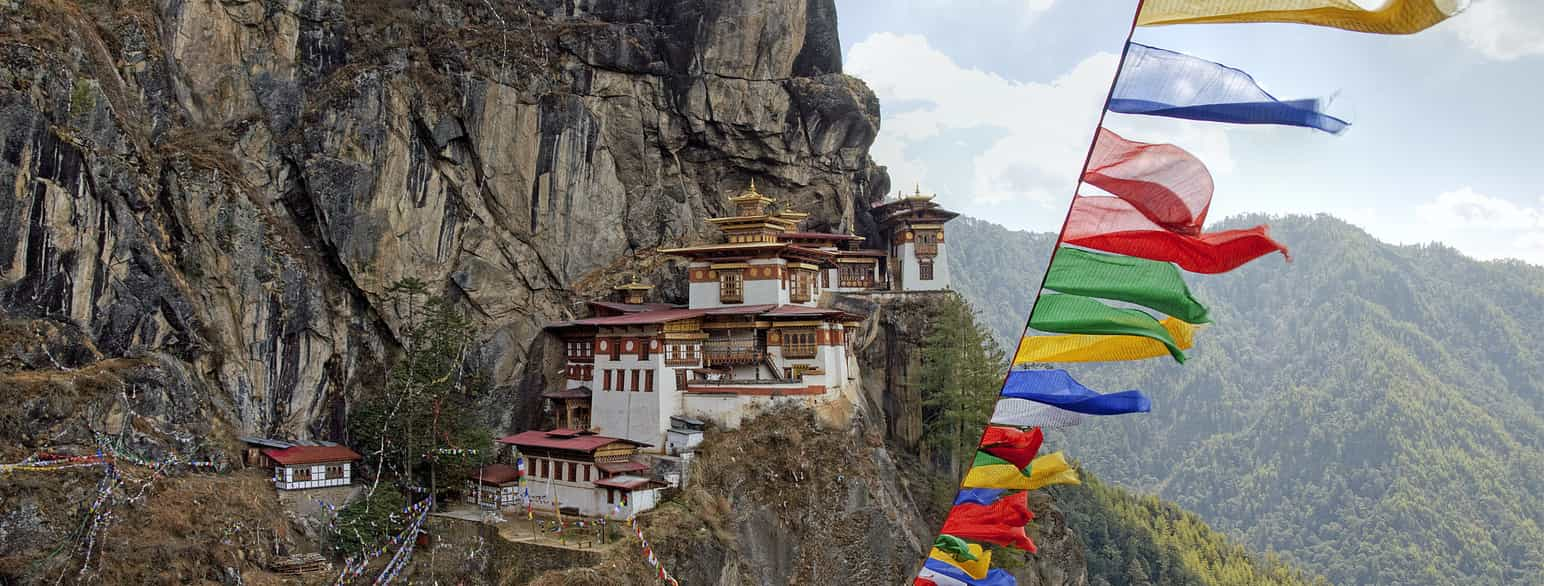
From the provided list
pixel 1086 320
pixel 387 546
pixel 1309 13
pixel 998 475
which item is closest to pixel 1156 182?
pixel 1086 320

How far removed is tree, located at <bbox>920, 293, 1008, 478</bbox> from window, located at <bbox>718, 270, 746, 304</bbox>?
783cm

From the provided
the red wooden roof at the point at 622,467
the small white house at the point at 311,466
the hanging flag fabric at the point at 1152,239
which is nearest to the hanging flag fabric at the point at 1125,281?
the hanging flag fabric at the point at 1152,239

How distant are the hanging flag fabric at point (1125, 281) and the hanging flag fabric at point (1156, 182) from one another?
0.47 metres

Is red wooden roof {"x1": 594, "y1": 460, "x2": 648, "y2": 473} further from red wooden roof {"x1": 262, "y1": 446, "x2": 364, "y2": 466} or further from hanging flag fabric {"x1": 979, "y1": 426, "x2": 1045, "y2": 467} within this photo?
hanging flag fabric {"x1": 979, "y1": 426, "x2": 1045, "y2": 467}

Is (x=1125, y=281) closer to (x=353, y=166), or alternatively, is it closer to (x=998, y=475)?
(x=998, y=475)

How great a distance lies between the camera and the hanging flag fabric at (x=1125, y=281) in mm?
9359

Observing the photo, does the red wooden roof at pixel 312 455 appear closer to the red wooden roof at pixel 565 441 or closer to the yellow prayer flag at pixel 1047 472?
the red wooden roof at pixel 565 441

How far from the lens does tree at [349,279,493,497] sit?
117 ft

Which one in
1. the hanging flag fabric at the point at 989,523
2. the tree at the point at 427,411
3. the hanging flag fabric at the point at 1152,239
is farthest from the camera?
the tree at the point at 427,411

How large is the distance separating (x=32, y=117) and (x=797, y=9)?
105ft

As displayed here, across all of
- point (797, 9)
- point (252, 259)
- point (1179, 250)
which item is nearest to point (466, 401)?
point (252, 259)

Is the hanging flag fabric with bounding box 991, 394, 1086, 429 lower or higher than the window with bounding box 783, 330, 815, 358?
lower

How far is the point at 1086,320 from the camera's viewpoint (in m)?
9.76

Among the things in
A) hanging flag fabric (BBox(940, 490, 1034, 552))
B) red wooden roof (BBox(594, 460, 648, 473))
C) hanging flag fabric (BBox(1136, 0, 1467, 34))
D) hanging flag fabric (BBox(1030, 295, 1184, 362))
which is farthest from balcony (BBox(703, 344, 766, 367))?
hanging flag fabric (BBox(1136, 0, 1467, 34))
